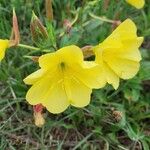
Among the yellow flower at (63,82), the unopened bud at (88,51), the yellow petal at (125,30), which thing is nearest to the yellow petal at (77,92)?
the yellow flower at (63,82)

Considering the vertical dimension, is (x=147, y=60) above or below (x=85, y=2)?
below

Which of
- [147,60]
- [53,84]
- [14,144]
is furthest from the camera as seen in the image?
[147,60]

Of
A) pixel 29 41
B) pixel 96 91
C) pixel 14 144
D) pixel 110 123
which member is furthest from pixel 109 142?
pixel 29 41

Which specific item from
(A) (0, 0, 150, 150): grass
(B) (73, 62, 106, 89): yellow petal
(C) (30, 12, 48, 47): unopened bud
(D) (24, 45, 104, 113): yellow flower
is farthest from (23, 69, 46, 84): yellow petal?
(A) (0, 0, 150, 150): grass

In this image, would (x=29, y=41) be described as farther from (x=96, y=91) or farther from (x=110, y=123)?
(x=110, y=123)

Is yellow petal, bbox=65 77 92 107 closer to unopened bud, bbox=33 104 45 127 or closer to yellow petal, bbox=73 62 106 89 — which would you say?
yellow petal, bbox=73 62 106 89

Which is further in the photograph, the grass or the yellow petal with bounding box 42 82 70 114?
the grass

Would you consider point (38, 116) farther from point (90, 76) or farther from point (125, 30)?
point (125, 30)
